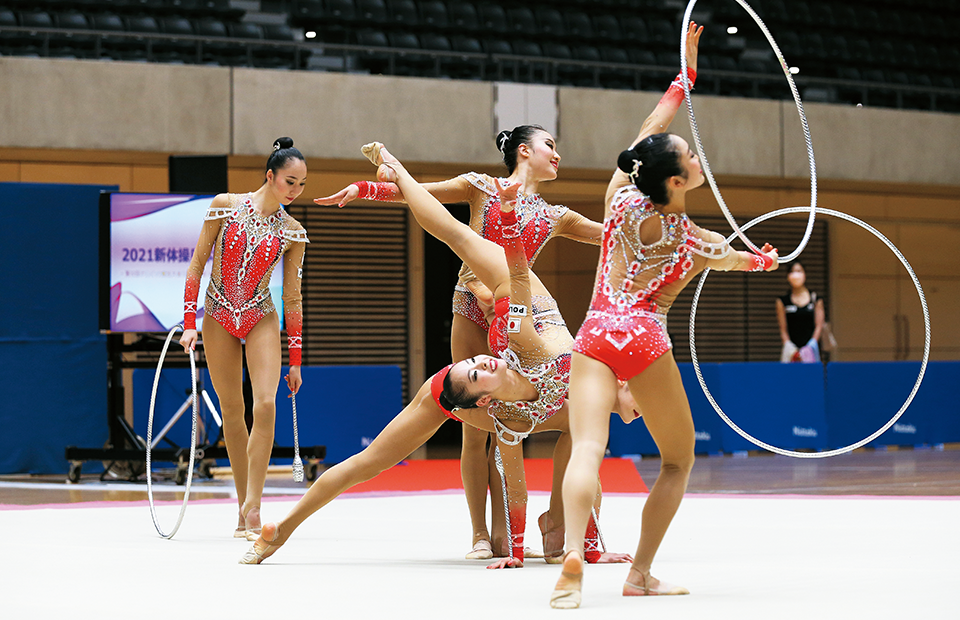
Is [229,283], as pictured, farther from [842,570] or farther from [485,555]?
[842,570]

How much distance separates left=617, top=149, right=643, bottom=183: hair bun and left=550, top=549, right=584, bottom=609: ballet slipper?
1.05 metres

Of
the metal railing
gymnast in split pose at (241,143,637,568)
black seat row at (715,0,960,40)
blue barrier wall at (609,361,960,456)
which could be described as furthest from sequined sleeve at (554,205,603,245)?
black seat row at (715,0,960,40)

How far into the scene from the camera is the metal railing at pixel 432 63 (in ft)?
36.4

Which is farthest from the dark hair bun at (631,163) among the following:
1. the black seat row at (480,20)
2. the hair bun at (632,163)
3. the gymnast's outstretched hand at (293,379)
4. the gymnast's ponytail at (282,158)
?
the black seat row at (480,20)

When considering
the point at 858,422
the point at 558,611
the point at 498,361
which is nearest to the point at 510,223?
the point at 498,361

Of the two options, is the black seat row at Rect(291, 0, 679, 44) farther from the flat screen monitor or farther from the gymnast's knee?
the gymnast's knee

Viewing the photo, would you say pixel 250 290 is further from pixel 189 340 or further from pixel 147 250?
pixel 147 250

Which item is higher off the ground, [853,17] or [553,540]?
[853,17]

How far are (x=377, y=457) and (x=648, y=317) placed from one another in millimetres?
1110

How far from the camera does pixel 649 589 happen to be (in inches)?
122

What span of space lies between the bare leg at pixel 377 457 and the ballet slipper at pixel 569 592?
3.00ft

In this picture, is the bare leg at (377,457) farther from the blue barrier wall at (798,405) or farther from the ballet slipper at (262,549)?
the blue barrier wall at (798,405)

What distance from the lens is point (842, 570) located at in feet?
11.6

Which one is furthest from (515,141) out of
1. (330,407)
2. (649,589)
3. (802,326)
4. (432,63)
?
(432,63)
